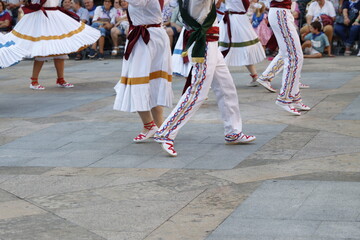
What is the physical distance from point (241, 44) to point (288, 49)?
91.8 inches

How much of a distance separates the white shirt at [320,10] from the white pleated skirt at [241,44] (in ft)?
16.9

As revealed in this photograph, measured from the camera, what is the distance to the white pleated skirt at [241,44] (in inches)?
439

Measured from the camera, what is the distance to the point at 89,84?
12.9 metres

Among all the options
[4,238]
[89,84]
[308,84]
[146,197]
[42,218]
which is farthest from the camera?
[89,84]

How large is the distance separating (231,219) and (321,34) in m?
11.3

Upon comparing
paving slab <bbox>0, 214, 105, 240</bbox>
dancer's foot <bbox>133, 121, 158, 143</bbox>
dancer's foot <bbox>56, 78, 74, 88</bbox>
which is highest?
paving slab <bbox>0, 214, 105, 240</bbox>

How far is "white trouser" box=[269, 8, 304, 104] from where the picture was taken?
29.3 ft

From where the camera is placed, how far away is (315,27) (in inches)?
619

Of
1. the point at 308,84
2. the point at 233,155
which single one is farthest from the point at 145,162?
the point at 308,84

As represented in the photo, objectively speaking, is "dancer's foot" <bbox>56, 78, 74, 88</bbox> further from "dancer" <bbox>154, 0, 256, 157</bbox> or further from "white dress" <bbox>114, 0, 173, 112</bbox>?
"dancer" <bbox>154, 0, 256, 157</bbox>

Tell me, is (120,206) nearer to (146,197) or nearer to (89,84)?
(146,197)

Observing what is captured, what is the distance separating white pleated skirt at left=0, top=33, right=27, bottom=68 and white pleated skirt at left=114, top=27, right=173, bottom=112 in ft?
9.00

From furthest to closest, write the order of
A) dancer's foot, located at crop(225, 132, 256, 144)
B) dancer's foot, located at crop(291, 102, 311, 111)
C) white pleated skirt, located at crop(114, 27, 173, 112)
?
1. dancer's foot, located at crop(291, 102, 311, 111)
2. white pleated skirt, located at crop(114, 27, 173, 112)
3. dancer's foot, located at crop(225, 132, 256, 144)

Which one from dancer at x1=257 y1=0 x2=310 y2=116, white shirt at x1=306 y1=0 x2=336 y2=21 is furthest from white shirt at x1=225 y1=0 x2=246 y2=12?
white shirt at x1=306 y1=0 x2=336 y2=21
